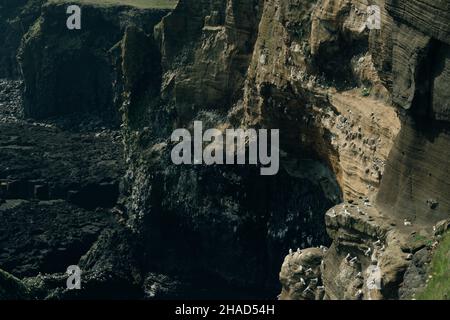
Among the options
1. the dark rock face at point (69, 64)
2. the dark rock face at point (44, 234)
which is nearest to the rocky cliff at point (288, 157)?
the dark rock face at point (44, 234)

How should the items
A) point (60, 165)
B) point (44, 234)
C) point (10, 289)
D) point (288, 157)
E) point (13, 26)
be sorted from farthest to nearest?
1. point (13, 26)
2. point (60, 165)
3. point (44, 234)
4. point (288, 157)
5. point (10, 289)

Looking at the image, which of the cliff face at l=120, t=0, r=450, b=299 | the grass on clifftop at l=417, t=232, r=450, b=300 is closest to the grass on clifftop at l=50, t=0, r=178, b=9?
the cliff face at l=120, t=0, r=450, b=299

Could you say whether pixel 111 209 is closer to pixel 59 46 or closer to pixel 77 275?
pixel 77 275

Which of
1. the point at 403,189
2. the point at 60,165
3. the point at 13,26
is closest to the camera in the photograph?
the point at 403,189

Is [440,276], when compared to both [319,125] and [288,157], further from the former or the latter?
[288,157]

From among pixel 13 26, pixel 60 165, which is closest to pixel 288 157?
pixel 60 165

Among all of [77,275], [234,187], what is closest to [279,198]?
[234,187]
